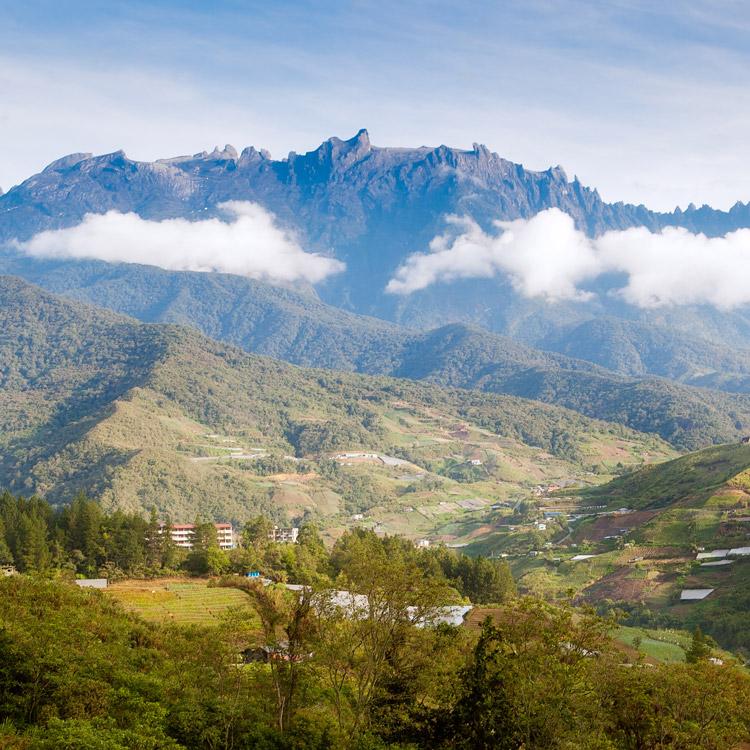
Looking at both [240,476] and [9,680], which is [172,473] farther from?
[9,680]

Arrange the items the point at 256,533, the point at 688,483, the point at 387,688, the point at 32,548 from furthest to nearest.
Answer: the point at 688,483 < the point at 256,533 < the point at 32,548 < the point at 387,688

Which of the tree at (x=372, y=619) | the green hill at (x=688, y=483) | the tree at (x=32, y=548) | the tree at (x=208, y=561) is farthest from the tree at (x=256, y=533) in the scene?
the green hill at (x=688, y=483)

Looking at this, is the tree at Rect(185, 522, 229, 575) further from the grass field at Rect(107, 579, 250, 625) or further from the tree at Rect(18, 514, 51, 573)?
the tree at Rect(18, 514, 51, 573)

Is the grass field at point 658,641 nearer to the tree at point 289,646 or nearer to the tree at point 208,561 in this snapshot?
the tree at point 289,646

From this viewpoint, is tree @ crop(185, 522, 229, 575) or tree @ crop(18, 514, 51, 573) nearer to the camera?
tree @ crop(18, 514, 51, 573)

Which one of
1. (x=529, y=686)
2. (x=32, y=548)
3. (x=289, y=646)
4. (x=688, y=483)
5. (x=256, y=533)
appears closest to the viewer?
(x=529, y=686)

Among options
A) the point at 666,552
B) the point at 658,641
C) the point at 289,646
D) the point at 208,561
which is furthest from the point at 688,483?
the point at 289,646

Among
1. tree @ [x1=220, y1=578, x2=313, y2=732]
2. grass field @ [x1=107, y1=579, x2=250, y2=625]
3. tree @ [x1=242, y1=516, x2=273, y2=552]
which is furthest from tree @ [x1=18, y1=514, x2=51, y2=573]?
tree @ [x1=220, y1=578, x2=313, y2=732]

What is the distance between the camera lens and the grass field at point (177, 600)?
54.0 metres

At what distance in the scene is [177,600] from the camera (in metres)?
60.1

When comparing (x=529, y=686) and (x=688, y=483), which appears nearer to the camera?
(x=529, y=686)

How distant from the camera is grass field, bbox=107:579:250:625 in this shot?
54.0 meters

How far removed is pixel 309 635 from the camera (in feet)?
99.0

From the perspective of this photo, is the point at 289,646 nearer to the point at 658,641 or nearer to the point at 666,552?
the point at 658,641
